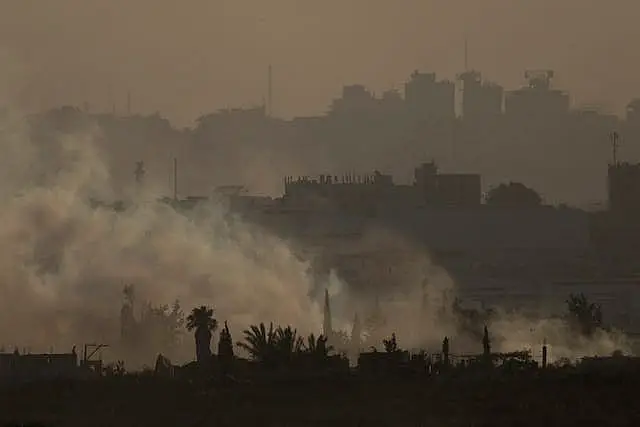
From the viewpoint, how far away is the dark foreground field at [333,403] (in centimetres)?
3575

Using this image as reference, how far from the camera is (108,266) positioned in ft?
275

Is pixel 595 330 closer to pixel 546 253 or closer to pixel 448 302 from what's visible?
pixel 448 302

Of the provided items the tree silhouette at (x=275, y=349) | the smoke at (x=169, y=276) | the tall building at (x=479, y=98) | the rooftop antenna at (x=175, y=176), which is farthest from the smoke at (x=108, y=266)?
the tall building at (x=479, y=98)

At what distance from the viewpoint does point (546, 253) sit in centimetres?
11738

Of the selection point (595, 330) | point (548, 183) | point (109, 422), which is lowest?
point (109, 422)

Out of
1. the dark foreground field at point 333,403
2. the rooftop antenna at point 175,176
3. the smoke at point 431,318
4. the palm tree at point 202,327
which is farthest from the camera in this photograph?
the rooftop antenna at point 175,176

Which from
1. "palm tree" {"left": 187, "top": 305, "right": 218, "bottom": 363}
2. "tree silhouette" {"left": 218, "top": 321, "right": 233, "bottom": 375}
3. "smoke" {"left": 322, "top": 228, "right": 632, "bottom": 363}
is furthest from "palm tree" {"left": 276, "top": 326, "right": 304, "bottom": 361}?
"smoke" {"left": 322, "top": 228, "right": 632, "bottom": 363}

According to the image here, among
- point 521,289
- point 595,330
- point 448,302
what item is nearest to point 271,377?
point 595,330

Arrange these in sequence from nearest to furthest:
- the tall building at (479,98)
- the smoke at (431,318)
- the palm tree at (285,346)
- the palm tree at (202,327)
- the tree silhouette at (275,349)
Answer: the tree silhouette at (275,349)
the palm tree at (285,346)
the palm tree at (202,327)
the smoke at (431,318)
the tall building at (479,98)

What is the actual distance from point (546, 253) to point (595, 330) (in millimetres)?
45974

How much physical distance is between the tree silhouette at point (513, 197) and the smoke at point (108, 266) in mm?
26756

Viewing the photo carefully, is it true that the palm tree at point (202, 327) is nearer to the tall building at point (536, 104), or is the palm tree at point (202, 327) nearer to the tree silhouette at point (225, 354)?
the tree silhouette at point (225, 354)

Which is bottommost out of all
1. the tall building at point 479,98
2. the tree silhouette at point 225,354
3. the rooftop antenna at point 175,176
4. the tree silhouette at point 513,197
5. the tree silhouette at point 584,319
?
the tree silhouette at point 225,354

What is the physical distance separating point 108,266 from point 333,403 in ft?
152
